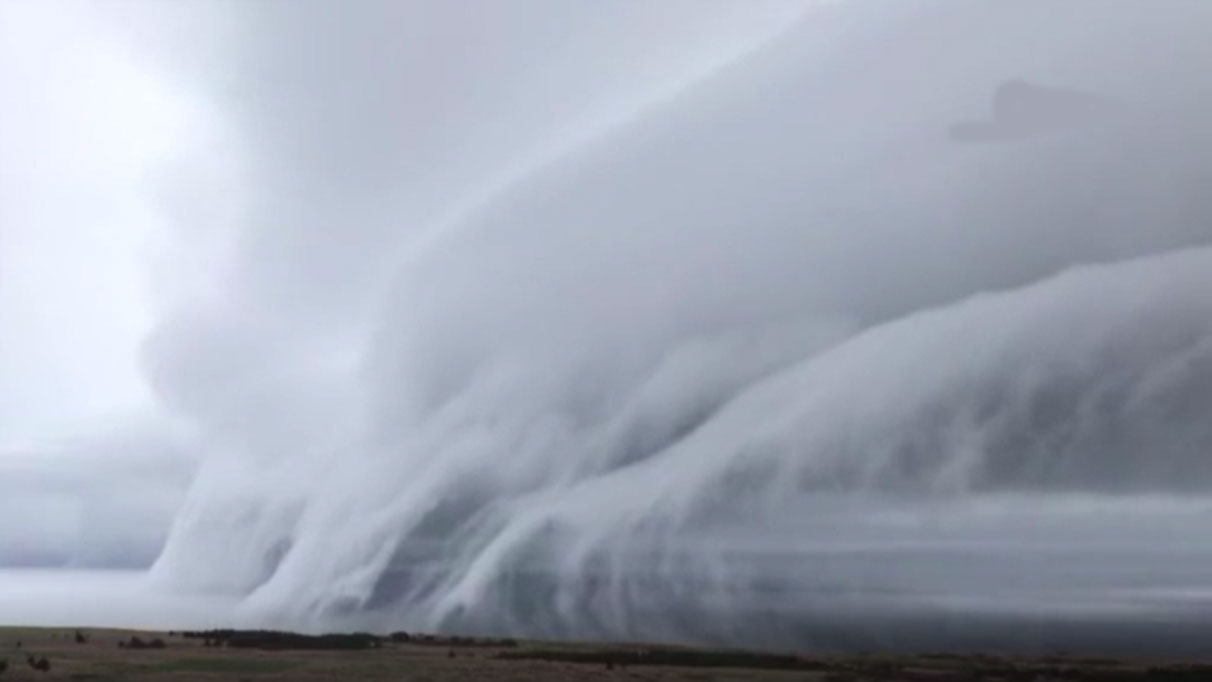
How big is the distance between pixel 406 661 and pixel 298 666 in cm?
1560

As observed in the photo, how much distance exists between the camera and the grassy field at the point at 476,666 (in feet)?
449

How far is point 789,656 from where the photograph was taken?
19938 centimetres

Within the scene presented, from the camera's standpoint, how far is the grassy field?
136750mm

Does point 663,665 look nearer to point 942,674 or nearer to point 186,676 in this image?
point 942,674

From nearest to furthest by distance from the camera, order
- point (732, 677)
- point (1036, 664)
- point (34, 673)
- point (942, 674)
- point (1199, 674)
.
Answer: point (34, 673), point (732, 677), point (942, 674), point (1199, 674), point (1036, 664)

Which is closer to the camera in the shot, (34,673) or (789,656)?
(34,673)

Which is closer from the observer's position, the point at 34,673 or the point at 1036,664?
the point at 34,673

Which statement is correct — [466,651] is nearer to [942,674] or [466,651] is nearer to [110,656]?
[110,656]

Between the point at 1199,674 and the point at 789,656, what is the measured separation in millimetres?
55265

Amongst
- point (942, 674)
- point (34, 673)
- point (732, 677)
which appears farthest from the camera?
point (942, 674)

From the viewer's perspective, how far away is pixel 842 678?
15150 cm

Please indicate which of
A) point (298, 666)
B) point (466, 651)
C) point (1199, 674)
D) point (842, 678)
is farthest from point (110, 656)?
point (1199, 674)

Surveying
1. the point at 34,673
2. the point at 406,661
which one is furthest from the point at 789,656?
the point at 34,673

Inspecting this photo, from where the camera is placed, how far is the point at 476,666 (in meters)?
152
